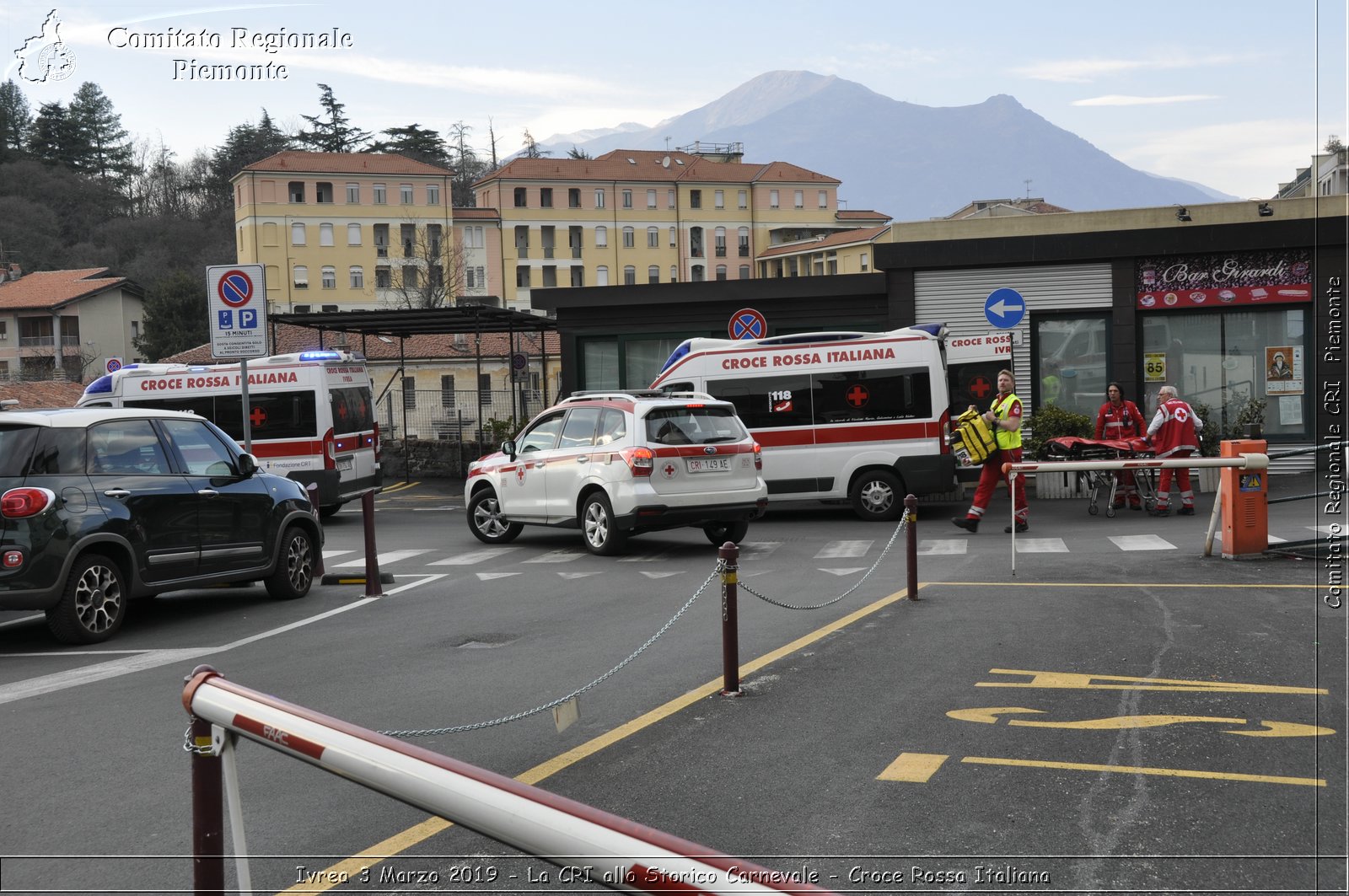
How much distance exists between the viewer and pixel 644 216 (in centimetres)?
10681

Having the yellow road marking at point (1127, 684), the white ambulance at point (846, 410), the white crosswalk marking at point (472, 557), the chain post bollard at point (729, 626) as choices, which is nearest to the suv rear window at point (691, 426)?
the white crosswalk marking at point (472, 557)

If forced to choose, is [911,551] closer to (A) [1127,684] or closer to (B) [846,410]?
(A) [1127,684]

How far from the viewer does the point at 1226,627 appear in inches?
343

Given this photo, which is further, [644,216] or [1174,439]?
[644,216]

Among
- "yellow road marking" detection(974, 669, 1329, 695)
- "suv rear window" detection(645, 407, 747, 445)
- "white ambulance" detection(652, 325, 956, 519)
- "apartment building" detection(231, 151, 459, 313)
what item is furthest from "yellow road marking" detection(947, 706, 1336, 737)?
"apartment building" detection(231, 151, 459, 313)

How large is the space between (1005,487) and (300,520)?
1461 centimetres

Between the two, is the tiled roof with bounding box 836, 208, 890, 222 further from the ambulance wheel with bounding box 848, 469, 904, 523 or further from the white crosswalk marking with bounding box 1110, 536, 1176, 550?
the white crosswalk marking with bounding box 1110, 536, 1176, 550

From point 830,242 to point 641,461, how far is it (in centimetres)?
9190

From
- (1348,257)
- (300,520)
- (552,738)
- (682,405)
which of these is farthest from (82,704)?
(1348,257)

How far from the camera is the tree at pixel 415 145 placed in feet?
355

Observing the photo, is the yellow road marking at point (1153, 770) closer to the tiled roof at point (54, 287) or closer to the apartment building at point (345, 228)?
the tiled roof at point (54, 287)

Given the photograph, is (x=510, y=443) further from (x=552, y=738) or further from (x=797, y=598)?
(x=552, y=738)

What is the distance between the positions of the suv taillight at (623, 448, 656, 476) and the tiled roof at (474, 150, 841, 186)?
301ft

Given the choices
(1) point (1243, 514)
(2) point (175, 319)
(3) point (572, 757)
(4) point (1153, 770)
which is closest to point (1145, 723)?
(4) point (1153, 770)
